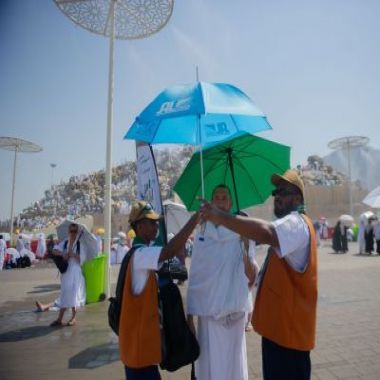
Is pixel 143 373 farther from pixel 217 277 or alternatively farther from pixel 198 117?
pixel 198 117

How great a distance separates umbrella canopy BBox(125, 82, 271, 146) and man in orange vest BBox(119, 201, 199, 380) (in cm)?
72

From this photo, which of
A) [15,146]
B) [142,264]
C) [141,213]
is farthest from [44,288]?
[15,146]

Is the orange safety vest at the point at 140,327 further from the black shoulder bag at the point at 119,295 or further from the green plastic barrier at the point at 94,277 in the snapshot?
the green plastic barrier at the point at 94,277

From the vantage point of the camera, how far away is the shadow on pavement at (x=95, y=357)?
14.5 feet

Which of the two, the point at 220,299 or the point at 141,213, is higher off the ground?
the point at 141,213

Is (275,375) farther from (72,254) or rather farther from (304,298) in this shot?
(72,254)

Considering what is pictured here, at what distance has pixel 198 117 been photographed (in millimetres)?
2771

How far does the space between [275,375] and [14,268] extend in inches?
740

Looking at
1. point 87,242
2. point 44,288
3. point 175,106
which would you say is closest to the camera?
point 175,106

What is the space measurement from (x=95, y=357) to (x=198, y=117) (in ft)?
11.5

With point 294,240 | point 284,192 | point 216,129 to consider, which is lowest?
point 294,240

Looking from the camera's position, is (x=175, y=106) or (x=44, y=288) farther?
(x=44, y=288)

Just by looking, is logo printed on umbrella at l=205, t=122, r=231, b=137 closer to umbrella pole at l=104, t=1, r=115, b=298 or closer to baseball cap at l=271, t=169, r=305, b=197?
baseball cap at l=271, t=169, r=305, b=197

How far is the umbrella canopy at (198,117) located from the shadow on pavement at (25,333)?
14.7ft
